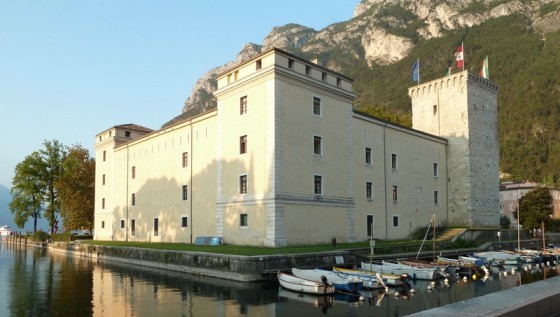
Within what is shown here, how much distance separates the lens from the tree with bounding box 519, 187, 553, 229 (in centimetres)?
6309

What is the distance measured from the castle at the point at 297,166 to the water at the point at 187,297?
9395 millimetres

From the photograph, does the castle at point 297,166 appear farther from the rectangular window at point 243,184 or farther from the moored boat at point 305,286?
the moored boat at point 305,286

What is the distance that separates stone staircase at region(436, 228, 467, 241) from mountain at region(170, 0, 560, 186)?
263 feet

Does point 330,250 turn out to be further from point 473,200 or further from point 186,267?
point 473,200

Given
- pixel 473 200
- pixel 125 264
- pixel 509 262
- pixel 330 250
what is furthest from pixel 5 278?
pixel 473 200

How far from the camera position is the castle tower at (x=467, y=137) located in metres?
53.2

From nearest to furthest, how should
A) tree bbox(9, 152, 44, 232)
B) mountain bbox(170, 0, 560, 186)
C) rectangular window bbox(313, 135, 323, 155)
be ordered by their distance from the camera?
1. rectangular window bbox(313, 135, 323, 155)
2. tree bbox(9, 152, 44, 232)
3. mountain bbox(170, 0, 560, 186)

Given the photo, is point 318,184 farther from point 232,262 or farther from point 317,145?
point 232,262

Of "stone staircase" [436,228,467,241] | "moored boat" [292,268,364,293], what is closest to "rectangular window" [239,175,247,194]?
"moored boat" [292,268,364,293]

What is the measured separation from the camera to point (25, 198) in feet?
262

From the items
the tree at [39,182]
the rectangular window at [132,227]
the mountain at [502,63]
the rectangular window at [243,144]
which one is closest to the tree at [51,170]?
the tree at [39,182]

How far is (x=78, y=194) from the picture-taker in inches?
2662

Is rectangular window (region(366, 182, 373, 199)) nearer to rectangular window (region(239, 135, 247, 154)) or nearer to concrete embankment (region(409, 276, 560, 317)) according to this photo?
rectangular window (region(239, 135, 247, 154))

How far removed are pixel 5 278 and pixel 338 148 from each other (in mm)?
26787
